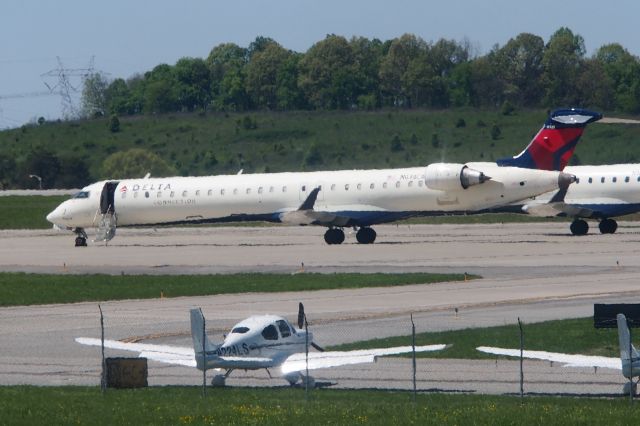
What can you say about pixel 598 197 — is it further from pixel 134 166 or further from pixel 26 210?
pixel 134 166

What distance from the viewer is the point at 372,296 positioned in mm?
38750

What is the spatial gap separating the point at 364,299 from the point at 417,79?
134 m

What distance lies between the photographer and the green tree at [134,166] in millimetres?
119312

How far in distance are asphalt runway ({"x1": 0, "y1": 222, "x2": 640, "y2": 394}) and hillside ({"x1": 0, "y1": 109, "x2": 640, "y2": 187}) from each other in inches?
2097

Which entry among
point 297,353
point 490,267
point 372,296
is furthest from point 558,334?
point 490,267

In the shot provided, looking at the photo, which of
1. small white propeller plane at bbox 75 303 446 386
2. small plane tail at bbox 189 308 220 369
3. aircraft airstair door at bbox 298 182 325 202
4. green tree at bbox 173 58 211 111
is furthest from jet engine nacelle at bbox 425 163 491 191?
green tree at bbox 173 58 211 111

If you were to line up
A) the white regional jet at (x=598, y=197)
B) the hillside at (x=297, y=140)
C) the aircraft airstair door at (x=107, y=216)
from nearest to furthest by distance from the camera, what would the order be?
the white regional jet at (x=598, y=197) → the aircraft airstair door at (x=107, y=216) → the hillside at (x=297, y=140)

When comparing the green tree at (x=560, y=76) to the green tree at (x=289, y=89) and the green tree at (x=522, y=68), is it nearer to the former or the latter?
the green tree at (x=522, y=68)

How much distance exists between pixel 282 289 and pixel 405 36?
5581 inches

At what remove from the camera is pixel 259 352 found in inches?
884

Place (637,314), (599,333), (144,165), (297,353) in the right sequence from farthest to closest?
1. (144,165)
2. (599,333)
3. (637,314)
4. (297,353)

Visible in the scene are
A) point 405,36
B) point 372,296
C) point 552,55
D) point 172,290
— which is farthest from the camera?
point 405,36

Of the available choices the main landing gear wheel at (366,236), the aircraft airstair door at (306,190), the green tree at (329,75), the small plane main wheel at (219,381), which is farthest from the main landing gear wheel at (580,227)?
the green tree at (329,75)

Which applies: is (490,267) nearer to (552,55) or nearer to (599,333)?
(599,333)
